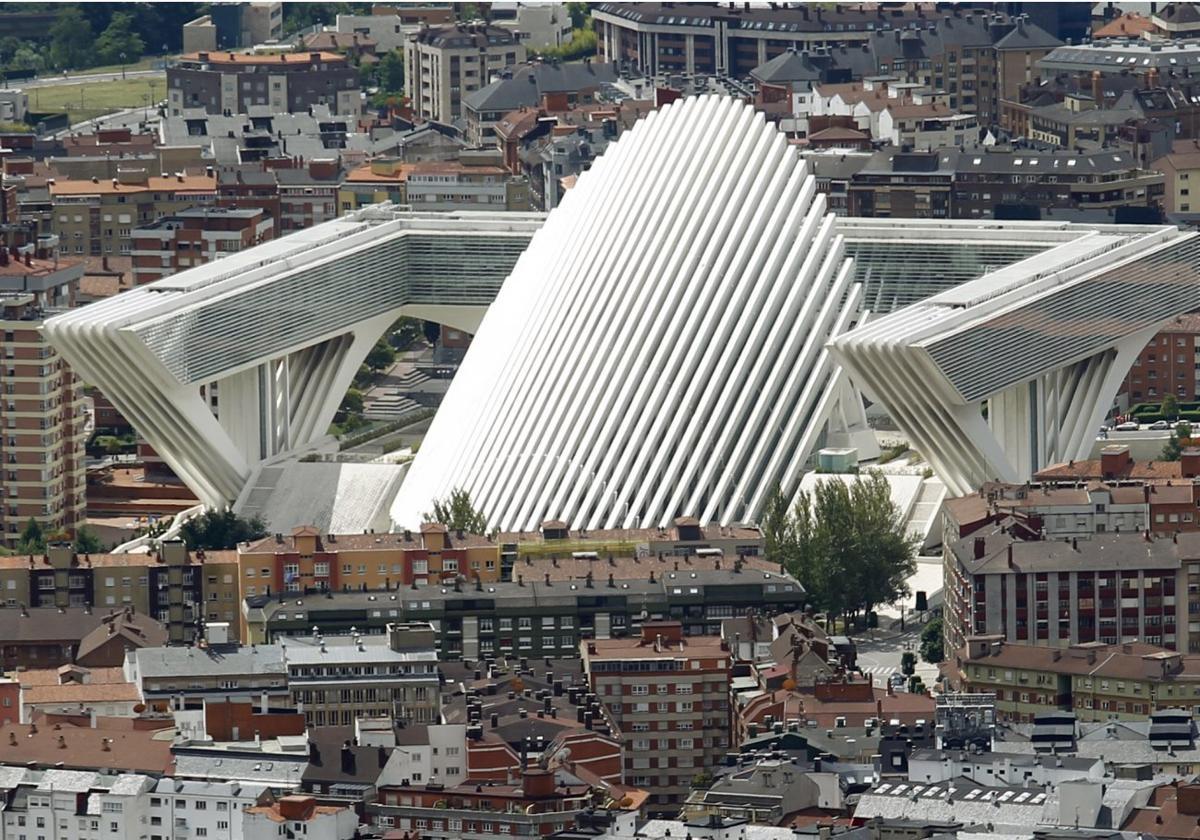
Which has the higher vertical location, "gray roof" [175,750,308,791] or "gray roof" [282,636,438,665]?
"gray roof" [175,750,308,791]

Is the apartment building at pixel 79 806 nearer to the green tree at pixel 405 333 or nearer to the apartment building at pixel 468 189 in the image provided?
the green tree at pixel 405 333

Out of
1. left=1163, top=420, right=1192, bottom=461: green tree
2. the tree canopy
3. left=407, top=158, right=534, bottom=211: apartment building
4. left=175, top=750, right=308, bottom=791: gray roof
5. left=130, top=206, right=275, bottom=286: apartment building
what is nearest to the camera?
left=175, top=750, right=308, bottom=791: gray roof

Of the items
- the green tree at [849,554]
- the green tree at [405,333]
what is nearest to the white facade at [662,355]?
the green tree at [849,554]

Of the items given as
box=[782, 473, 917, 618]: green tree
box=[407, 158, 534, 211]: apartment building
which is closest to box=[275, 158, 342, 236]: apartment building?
box=[407, 158, 534, 211]: apartment building

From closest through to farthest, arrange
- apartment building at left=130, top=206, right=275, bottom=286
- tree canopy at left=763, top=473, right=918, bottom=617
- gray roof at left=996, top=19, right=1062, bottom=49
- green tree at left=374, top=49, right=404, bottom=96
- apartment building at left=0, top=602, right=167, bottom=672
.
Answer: apartment building at left=0, top=602, right=167, bottom=672, tree canopy at left=763, top=473, right=918, bottom=617, apartment building at left=130, top=206, right=275, bottom=286, gray roof at left=996, top=19, right=1062, bottom=49, green tree at left=374, top=49, right=404, bottom=96

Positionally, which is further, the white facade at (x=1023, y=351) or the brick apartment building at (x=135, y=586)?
the white facade at (x=1023, y=351)

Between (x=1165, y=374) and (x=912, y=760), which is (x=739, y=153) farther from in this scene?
(x=912, y=760)

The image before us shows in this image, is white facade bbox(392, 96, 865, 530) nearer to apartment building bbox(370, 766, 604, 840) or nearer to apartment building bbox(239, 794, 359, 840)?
apartment building bbox(370, 766, 604, 840)
